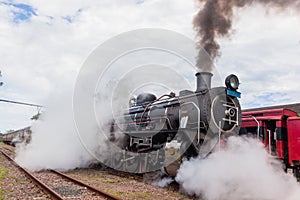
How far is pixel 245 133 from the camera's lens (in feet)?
29.9

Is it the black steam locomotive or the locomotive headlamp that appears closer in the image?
the black steam locomotive

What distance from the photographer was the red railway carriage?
799 cm

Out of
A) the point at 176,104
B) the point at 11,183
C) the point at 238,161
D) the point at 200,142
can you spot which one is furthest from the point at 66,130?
the point at 238,161

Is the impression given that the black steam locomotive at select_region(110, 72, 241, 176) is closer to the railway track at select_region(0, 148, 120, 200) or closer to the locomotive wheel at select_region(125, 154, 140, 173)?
the locomotive wheel at select_region(125, 154, 140, 173)

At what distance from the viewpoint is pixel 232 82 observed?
8312 mm

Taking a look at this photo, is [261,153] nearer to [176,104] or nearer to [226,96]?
[226,96]

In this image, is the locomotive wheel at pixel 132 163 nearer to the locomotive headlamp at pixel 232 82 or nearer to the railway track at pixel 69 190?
the railway track at pixel 69 190

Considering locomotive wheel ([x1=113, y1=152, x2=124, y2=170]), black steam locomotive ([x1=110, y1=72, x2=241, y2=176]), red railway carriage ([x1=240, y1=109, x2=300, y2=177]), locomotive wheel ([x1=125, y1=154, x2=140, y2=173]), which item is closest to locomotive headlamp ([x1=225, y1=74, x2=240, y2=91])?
black steam locomotive ([x1=110, y1=72, x2=241, y2=176])

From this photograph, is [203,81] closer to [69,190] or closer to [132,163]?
[132,163]

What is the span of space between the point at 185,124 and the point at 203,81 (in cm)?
142

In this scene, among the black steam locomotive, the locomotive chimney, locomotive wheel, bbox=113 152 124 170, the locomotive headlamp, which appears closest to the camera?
the black steam locomotive

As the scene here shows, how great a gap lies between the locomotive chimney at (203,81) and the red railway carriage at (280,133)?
171 cm

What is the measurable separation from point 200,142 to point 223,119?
0.89m

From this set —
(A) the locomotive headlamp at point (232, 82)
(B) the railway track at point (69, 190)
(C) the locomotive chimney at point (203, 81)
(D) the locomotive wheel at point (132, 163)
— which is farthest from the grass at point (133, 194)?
(A) the locomotive headlamp at point (232, 82)
